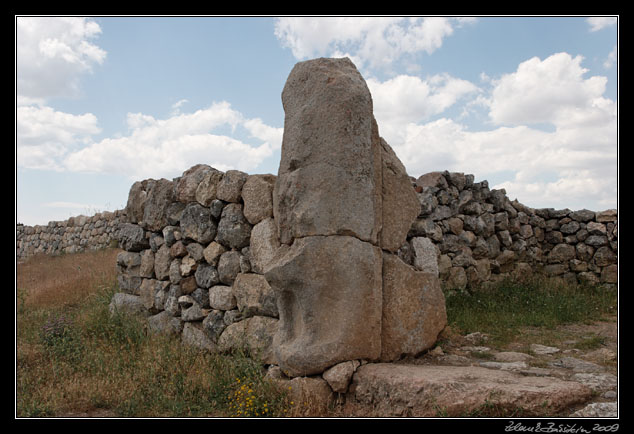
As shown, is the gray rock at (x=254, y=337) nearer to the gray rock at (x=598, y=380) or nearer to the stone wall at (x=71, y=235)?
the gray rock at (x=598, y=380)

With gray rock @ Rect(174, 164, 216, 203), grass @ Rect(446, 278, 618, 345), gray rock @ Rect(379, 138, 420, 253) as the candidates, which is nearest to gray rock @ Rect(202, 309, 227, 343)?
gray rock @ Rect(174, 164, 216, 203)

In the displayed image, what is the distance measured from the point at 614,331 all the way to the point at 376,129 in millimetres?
3960

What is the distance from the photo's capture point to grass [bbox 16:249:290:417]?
4047mm

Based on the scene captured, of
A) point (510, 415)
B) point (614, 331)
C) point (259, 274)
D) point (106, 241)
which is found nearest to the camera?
point (510, 415)

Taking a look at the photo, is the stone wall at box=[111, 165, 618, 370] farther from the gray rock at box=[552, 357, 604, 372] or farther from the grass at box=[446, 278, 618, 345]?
the gray rock at box=[552, 357, 604, 372]

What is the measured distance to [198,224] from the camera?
18.3 ft

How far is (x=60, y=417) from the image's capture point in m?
4.04

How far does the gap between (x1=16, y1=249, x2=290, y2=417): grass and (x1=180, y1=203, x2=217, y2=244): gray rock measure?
1143mm

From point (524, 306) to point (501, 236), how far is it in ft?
5.69

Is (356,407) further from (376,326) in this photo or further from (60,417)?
(60,417)

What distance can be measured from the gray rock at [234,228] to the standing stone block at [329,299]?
119 centimetres

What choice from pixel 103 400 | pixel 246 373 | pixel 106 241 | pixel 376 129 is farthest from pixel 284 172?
pixel 106 241

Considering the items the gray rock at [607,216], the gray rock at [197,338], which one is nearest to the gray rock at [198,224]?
the gray rock at [197,338]

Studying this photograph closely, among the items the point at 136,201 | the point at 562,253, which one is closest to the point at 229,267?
the point at 136,201
